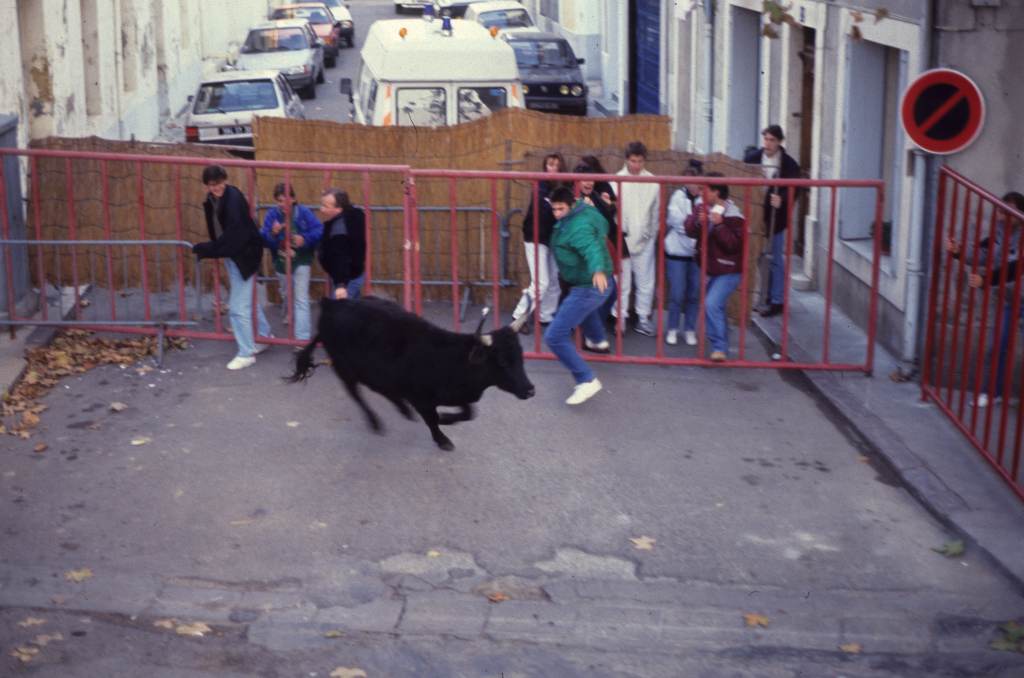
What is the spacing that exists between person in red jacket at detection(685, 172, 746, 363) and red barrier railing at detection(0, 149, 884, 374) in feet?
0.24

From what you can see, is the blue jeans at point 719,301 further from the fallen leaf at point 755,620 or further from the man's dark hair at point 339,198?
the fallen leaf at point 755,620

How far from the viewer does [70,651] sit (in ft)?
23.0

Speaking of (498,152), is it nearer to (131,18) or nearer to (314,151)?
(314,151)

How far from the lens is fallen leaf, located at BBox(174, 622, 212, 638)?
7215 mm

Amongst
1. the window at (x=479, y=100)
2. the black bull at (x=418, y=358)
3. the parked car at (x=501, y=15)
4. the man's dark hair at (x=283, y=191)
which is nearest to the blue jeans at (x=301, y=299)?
the man's dark hair at (x=283, y=191)

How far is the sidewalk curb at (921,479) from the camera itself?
26.5 feet

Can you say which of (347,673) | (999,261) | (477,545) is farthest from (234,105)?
(347,673)

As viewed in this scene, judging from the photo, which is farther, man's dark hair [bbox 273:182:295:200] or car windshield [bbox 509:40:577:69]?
car windshield [bbox 509:40:577:69]

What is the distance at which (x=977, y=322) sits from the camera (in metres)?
10.6

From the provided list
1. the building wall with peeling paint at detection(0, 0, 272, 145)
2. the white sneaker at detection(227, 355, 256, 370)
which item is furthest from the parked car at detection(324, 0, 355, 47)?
the white sneaker at detection(227, 355, 256, 370)

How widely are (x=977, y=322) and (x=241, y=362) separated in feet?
19.3

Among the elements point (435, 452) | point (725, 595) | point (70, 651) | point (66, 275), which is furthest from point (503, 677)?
point (66, 275)

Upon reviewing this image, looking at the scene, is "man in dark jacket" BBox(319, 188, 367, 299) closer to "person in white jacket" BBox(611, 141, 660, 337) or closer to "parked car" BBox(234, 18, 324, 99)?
"person in white jacket" BBox(611, 141, 660, 337)

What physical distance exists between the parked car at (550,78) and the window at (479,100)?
10.0 metres
